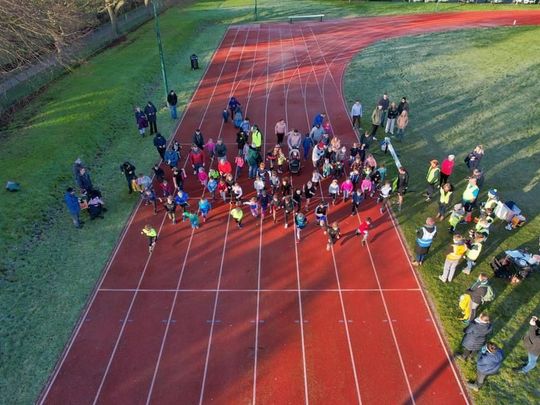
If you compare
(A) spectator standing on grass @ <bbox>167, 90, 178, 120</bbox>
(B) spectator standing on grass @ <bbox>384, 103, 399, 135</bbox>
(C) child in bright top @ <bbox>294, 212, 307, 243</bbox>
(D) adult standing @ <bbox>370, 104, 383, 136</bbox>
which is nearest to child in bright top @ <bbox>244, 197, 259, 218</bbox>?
(C) child in bright top @ <bbox>294, 212, 307, 243</bbox>

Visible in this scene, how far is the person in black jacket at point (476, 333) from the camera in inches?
308

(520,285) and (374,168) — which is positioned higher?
(374,168)

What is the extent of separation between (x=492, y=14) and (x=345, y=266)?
37.3 m

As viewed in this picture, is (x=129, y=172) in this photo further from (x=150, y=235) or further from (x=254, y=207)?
(x=254, y=207)

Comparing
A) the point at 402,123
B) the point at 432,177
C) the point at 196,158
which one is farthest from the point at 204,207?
the point at 402,123

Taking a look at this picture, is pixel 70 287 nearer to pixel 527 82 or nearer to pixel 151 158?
pixel 151 158

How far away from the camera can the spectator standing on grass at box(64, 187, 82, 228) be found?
11845 mm

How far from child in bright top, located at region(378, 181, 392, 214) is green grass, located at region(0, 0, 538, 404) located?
1145 mm

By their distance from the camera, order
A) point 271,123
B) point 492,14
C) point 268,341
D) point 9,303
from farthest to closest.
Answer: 1. point 492,14
2. point 271,123
3. point 9,303
4. point 268,341

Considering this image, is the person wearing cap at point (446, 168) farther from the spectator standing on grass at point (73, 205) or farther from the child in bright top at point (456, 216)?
the spectator standing on grass at point (73, 205)

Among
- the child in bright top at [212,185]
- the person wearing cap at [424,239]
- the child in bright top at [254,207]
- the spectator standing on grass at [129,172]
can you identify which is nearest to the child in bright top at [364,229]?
the person wearing cap at [424,239]

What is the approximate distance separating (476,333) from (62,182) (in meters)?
14.3

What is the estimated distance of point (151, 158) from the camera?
16.2m

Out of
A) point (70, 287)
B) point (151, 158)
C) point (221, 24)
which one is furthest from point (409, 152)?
point (221, 24)
